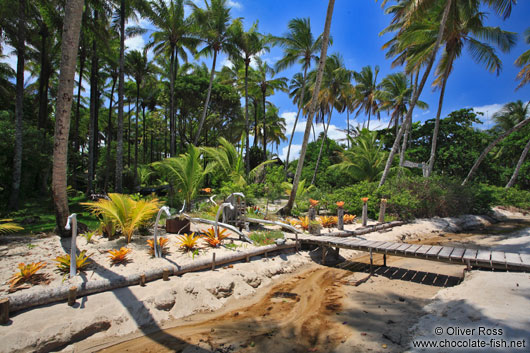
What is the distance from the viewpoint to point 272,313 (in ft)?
15.9

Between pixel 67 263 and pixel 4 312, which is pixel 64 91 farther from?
pixel 4 312

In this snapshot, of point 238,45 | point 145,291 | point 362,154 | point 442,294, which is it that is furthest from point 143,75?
point 442,294

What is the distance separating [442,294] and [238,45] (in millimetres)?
17835

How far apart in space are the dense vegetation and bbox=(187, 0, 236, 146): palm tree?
0.06m

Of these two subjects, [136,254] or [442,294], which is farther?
[136,254]

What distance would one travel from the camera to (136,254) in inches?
236

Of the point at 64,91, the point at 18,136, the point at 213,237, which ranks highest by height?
the point at 64,91


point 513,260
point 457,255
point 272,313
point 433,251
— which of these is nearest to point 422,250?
point 433,251

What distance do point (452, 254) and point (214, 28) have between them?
1676 cm

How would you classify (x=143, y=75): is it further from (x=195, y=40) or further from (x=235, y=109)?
(x=235, y=109)

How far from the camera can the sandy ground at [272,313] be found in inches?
147

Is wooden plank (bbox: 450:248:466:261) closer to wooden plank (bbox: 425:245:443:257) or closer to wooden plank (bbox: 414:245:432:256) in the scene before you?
wooden plank (bbox: 425:245:443:257)

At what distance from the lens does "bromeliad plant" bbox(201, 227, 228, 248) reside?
6925 millimetres

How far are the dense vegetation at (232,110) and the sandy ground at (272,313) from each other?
349cm
